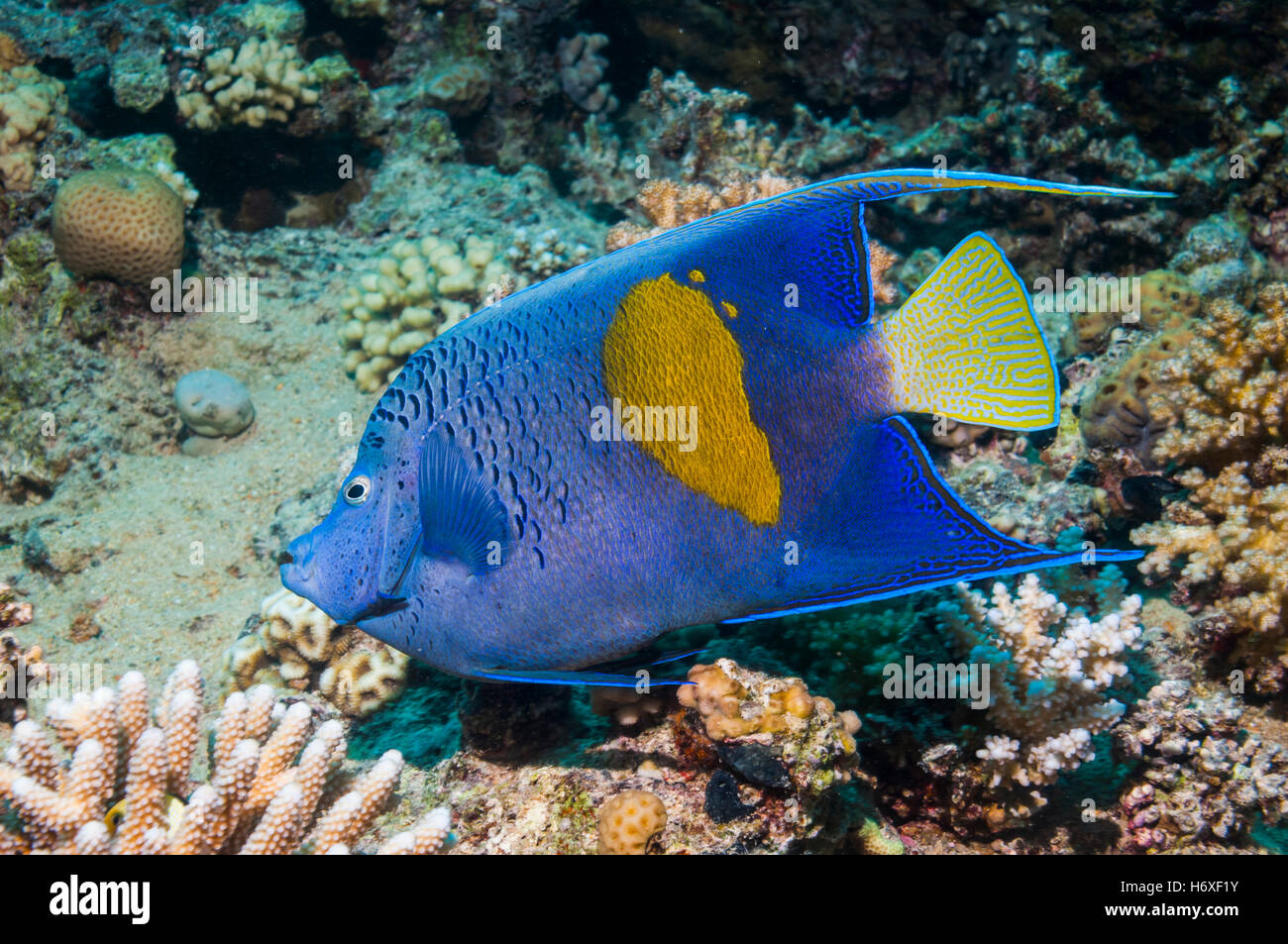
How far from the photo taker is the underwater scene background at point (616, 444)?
7.11 feet

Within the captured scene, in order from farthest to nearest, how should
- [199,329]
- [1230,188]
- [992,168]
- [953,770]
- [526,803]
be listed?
[992,168] < [199,329] < [1230,188] < [953,770] < [526,803]

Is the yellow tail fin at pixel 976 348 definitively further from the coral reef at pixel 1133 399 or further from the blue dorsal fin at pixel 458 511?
the coral reef at pixel 1133 399

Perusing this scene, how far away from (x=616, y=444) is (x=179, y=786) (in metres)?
1.87

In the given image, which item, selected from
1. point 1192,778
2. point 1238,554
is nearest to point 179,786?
point 1192,778

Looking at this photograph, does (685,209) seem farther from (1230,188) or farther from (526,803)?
(1230,188)

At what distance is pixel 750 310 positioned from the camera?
1736mm

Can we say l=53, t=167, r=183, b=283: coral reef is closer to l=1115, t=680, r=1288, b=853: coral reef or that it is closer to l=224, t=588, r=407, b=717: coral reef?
l=224, t=588, r=407, b=717: coral reef

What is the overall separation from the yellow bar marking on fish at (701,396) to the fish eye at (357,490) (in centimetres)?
→ 64

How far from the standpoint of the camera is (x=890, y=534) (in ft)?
5.42

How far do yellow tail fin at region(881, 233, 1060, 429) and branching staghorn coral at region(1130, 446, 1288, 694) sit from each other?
230 cm

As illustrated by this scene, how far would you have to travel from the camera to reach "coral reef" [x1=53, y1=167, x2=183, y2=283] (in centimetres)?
521

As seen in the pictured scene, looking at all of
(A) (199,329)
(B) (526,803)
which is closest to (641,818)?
(B) (526,803)

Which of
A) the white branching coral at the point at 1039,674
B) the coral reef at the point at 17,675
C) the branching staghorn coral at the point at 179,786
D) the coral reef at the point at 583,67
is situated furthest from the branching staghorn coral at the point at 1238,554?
the coral reef at the point at 583,67
